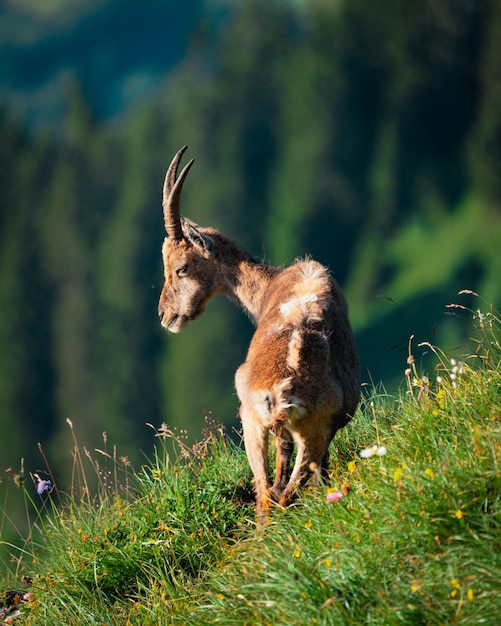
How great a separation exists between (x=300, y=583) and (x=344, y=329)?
2777mm

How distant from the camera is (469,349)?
22.0 ft

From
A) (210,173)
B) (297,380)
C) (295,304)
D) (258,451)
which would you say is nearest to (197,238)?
(295,304)

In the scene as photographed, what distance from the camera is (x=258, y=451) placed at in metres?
6.16

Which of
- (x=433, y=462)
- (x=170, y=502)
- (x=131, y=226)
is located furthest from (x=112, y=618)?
(x=131, y=226)

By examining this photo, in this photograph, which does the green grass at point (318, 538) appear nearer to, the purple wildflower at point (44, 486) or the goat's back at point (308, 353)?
the purple wildflower at point (44, 486)

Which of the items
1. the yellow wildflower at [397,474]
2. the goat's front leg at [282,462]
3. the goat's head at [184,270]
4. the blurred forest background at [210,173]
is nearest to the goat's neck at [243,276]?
the goat's head at [184,270]

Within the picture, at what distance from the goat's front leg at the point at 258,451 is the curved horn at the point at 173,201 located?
2699mm

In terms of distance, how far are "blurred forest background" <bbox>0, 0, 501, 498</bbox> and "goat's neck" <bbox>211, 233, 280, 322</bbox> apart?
75.8ft

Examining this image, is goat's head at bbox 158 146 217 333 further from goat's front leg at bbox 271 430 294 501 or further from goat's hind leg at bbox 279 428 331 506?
goat's hind leg at bbox 279 428 331 506

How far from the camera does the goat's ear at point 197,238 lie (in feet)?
27.7

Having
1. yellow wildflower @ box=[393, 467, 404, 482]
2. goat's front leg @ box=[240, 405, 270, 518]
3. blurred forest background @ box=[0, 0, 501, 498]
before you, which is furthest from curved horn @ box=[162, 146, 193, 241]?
blurred forest background @ box=[0, 0, 501, 498]

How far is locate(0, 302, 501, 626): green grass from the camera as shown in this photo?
13.5 ft

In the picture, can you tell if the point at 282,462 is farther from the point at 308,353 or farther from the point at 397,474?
the point at 397,474

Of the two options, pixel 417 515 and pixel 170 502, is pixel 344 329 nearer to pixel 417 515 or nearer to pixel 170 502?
pixel 170 502
